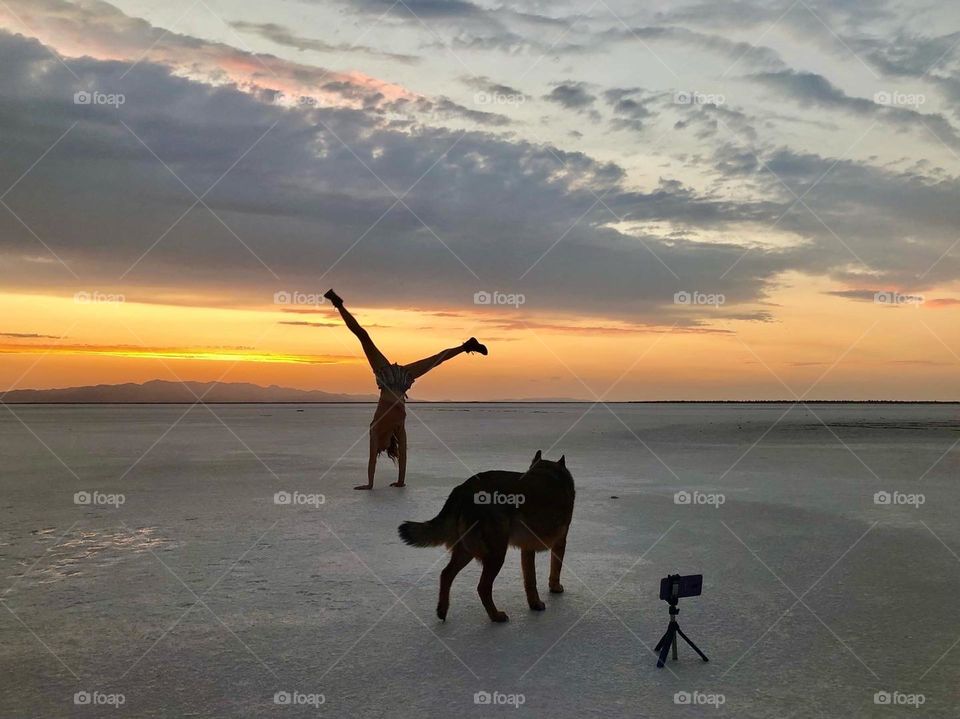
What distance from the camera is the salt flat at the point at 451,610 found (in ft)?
15.9

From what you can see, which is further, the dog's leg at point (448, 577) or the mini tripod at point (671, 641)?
the dog's leg at point (448, 577)

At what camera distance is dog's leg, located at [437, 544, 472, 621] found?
6281 mm

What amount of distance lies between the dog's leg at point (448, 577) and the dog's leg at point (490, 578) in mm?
176

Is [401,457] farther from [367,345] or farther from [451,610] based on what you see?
[451,610]

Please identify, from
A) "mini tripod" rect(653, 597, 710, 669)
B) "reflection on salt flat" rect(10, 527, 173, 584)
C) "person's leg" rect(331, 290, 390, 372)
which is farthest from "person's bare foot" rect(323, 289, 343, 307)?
"mini tripod" rect(653, 597, 710, 669)

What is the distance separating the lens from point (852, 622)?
634 cm

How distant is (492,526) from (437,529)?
18.0 inches

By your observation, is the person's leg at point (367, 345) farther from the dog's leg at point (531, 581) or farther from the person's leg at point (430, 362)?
the dog's leg at point (531, 581)

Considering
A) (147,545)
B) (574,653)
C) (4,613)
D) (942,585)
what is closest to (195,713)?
(574,653)

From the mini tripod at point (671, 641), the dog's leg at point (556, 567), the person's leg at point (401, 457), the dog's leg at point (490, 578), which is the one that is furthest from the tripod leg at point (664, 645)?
the person's leg at point (401, 457)

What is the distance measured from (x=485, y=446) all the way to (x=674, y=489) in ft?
38.3

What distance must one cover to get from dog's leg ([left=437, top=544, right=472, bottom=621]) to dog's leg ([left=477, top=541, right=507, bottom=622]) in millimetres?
176

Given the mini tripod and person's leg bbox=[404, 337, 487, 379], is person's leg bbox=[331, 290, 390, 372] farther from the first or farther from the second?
the mini tripod

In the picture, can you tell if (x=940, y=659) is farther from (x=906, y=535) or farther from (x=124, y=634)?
(x=124, y=634)
